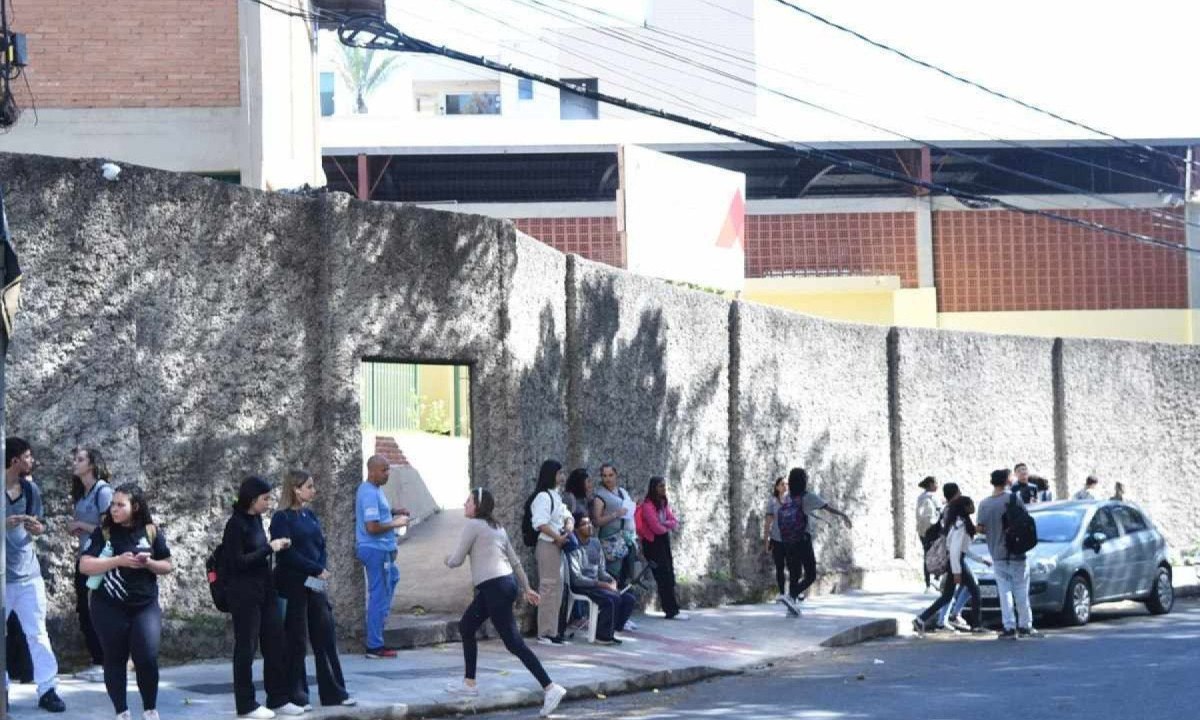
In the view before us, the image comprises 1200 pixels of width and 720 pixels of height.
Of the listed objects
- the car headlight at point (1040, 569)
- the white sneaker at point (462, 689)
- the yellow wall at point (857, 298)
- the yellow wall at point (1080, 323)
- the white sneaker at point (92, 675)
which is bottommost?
the white sneaker at point (462, 689)

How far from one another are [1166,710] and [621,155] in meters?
15.9

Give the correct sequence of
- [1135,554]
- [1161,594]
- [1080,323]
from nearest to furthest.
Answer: [1135,554], [1161,594], [1080,323]

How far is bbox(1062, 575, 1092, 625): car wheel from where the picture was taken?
1941cm

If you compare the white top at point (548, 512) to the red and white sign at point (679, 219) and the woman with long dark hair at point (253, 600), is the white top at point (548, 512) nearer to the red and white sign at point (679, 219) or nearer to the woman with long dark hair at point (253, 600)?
the woman with long dark hair at point (253, 600)

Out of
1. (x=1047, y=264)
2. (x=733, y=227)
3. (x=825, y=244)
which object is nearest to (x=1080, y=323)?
(x=1047, y=264)

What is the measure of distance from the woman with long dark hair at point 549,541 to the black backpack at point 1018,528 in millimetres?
4670

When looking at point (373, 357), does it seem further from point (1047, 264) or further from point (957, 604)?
point (1047, 264)

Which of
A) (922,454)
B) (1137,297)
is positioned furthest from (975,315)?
(922,454)

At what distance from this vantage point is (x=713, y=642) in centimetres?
1738

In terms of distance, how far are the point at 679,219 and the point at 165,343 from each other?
48.0ft

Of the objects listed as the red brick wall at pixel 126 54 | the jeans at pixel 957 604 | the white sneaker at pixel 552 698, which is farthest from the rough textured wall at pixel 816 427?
the white sneaker at pixel 552 698

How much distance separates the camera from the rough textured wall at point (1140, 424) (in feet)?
94.0

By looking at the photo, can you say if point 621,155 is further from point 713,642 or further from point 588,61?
point 588,61

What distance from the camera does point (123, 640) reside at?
11.1 metres
